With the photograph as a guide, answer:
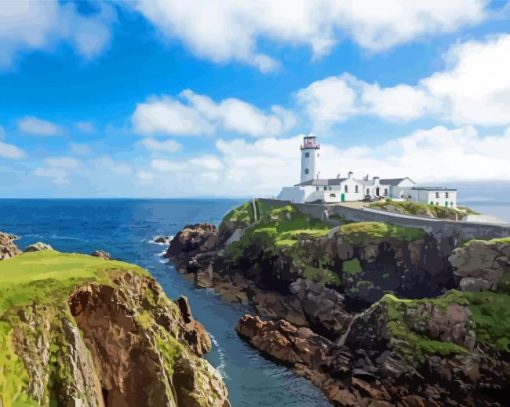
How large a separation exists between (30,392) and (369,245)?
42.9m

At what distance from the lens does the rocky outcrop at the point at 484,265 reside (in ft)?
114

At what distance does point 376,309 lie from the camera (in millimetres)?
34938

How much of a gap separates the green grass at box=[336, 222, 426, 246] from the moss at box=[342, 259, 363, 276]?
267cm

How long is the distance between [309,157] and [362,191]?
55.8 ft

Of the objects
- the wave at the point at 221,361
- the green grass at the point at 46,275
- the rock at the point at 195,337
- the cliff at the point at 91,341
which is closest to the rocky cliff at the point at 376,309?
the wave at the point at 221,361

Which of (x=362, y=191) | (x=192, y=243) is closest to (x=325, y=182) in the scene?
(x=362, y=191)

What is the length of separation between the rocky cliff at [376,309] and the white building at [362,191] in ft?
57.1

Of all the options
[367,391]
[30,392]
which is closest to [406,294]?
[367,391]

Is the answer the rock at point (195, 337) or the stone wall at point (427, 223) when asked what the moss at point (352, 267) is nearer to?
the stone wall at point (427, 223)

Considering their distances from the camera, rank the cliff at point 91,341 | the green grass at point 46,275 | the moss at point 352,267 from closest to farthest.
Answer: the cliff at point 91,341, the green grass at point 46,275, the moss at point 352,267

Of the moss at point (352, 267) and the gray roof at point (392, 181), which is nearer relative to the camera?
the moss at point (352, 267)

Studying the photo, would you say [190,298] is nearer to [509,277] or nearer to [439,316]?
[439,316]

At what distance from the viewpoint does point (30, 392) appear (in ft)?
54.2

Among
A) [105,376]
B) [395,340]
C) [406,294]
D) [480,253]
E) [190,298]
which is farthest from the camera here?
[190,298]
